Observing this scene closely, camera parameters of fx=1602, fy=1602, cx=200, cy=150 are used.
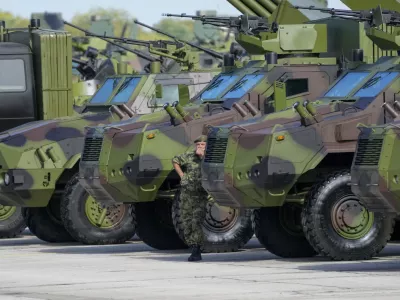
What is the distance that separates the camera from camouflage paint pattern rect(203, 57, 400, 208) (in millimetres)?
17156

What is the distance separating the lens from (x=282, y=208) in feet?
59.2

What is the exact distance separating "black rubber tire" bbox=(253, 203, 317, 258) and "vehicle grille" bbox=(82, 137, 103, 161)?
2.46m

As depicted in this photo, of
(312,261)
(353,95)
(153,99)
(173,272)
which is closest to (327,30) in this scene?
(153,99)

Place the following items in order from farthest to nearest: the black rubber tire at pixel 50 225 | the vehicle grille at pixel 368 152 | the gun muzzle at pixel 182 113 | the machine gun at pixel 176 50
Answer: the machine gun at pixel 176 50, the black rubber tire at pixel 50 225, the gun muzzle at pixel 182 113, the vehicle grille at pixel 368 152

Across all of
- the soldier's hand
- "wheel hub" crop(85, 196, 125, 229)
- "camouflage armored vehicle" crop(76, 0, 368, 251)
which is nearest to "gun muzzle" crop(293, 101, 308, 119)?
the soldier's hand

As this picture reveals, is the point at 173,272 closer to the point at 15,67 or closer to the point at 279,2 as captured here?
the point at 15,67

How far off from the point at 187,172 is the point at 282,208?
1194 millimetres

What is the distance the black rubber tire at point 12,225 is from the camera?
23375 millimetres

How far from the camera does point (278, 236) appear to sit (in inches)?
706

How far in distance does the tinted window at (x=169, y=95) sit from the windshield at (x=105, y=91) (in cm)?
84

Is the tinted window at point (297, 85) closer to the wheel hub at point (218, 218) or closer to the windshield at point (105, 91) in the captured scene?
the wheel hub at point (218, 218)

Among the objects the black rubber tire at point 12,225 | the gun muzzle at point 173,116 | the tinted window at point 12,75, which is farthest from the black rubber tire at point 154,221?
the tinted window at point 12,75

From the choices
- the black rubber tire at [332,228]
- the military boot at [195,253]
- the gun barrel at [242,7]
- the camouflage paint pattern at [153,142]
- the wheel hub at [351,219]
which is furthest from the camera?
the gun barrel at [242,7]

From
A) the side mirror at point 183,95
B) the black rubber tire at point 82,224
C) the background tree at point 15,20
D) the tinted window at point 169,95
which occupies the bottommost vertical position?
the background tree at point 15,20
